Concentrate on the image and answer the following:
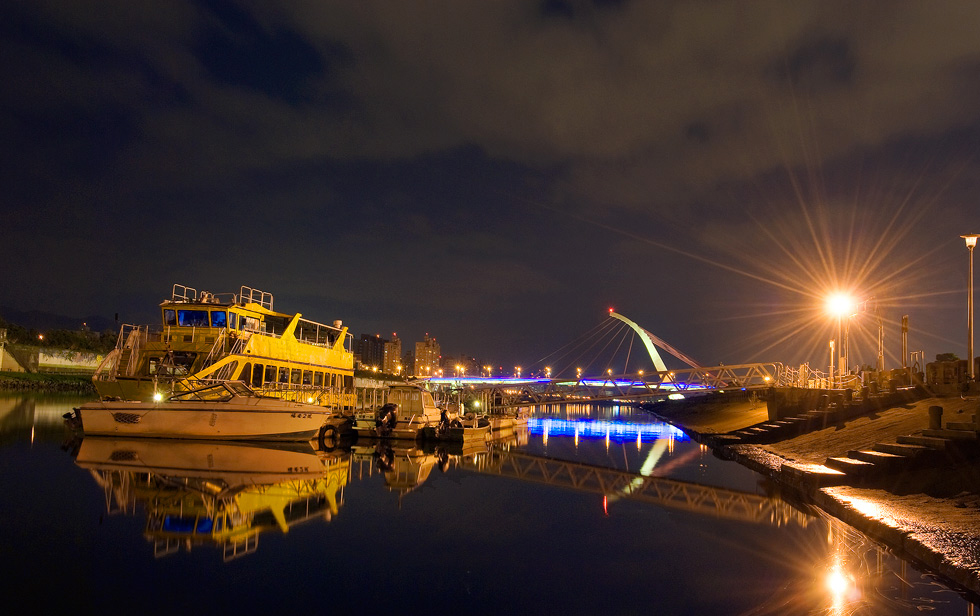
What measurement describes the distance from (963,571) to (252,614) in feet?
31.5

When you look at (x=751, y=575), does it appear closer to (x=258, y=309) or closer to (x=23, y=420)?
(x=258, y=309)

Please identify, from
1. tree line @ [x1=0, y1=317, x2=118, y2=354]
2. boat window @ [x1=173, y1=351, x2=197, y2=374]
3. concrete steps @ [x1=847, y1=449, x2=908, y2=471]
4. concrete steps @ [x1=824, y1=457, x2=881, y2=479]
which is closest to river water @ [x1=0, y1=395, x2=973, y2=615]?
concrete steps @ [x1=824, y1=457, x2=881, y2=479]

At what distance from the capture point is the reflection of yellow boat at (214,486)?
11.3 meters

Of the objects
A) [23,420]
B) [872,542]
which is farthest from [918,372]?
[23,420]

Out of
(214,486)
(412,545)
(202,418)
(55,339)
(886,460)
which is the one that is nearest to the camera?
(412,545)

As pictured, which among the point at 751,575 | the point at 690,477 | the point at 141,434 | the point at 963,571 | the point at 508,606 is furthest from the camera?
the point at 141,434

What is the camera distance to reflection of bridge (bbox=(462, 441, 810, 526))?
14.6 meters

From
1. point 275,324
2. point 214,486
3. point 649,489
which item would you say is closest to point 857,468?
point 649,489

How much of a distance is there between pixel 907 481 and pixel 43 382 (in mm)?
91705

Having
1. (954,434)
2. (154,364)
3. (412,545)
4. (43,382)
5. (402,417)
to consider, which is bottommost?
(43,382)

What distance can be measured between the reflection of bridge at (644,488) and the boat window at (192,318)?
1525 cm

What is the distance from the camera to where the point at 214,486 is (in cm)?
1534

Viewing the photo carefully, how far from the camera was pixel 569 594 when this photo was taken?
8.60 m

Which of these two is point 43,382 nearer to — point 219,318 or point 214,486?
point 219,318
